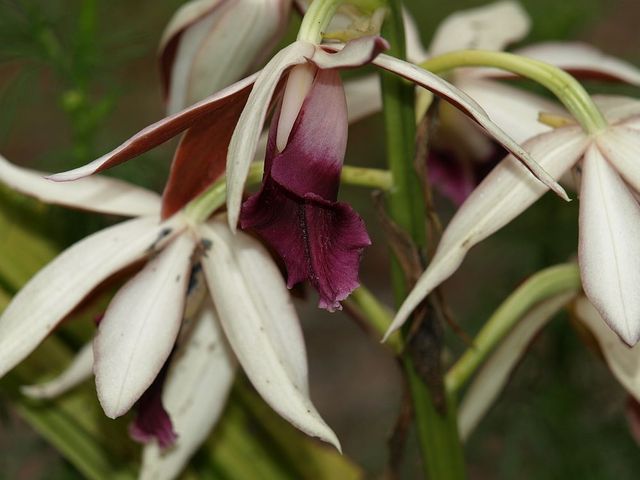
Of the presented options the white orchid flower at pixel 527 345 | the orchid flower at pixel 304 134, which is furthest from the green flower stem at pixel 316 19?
the white orchid flower at pixel 527 345

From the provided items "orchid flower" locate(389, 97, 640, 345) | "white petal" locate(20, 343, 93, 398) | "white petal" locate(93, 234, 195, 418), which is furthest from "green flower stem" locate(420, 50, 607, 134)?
"white petal" locate(20, 343, 93, 398)

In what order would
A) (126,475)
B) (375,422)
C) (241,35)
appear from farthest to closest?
(375,422) → (126,475) → (241,35)

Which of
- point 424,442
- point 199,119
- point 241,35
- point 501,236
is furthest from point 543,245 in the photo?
point 199,119

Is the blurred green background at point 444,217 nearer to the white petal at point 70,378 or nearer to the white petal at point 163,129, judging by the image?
the white petal at point 70,378

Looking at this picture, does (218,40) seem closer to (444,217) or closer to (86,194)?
(86,194)

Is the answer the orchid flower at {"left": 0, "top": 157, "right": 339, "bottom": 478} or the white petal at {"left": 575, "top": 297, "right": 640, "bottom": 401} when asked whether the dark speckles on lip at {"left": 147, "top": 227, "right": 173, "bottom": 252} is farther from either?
the white petal at {"left": 575, "top": 297, "right": 640, "bottom": 401}

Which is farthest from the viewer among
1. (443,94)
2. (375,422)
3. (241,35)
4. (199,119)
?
(375,422)

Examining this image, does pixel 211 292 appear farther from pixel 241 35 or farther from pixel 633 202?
pixel 633 202
